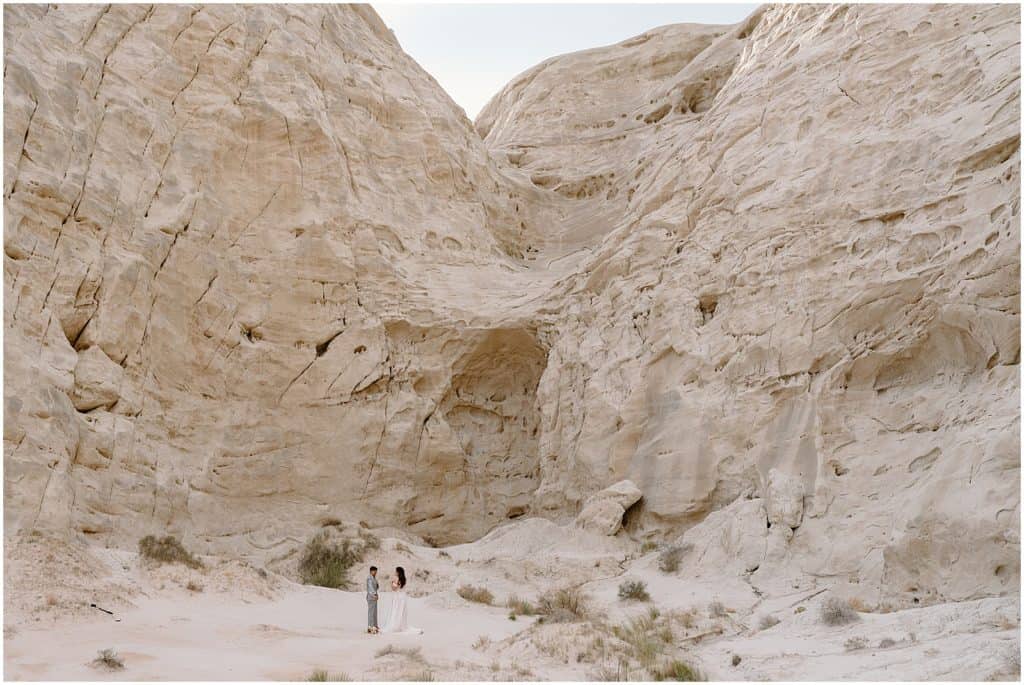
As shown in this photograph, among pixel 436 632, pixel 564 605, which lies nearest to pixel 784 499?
pixel 564 605

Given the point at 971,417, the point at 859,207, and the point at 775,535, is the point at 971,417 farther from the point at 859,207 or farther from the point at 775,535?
the point at 859,207

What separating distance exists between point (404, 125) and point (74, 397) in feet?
34.5

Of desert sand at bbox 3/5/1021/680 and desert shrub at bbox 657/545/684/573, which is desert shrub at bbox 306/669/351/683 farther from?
desert shrub at bbox 657/545/684/573

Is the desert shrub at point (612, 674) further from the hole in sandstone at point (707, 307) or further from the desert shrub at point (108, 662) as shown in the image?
the hole in sandstone at point (707, 307)

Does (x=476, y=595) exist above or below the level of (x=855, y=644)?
above

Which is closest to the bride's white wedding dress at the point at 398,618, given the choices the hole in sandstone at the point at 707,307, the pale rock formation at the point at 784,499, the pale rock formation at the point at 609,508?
the pale rock formation at the point at 784,499

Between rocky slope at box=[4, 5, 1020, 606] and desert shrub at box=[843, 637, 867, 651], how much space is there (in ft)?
7.71

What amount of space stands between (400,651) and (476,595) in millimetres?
4031

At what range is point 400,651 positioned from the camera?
26.2ft

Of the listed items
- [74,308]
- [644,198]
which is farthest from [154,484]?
[644,198]

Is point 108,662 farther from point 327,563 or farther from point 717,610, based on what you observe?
point 327,563

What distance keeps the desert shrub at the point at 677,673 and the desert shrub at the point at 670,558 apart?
5.59m

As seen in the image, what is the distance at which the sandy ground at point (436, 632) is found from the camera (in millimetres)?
6895

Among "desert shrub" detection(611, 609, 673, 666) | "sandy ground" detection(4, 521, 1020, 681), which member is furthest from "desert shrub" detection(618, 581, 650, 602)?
"desert shrub" detection(611, 609, 673, 666)
